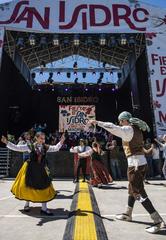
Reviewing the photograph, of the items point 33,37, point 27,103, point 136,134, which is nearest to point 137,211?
point 136,134

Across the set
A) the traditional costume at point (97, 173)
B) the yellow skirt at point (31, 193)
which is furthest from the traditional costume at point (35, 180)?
the traditional costume at point (97, 173)

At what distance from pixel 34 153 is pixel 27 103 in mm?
19737

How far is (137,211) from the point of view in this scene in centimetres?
591

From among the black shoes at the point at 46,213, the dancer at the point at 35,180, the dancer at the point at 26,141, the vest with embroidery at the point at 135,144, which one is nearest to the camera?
the vest with embroidery at the point at 135,144

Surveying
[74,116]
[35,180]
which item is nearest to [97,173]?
[35,180]

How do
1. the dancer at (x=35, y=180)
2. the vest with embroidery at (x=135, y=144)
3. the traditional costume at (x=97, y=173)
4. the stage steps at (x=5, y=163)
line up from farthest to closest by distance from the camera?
the stage steps at (x=5, y=163) < the traditional costume at (x=97, y=173) < the dancer at (x=35, y=180) < the vest with embroidery at (x=135, y=144)

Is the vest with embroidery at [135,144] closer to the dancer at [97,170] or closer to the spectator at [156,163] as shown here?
the dancer at [97,170]

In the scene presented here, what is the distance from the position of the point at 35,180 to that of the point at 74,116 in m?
18.3

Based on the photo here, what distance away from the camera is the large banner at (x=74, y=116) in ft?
77.4

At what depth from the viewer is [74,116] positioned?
24.1 meters

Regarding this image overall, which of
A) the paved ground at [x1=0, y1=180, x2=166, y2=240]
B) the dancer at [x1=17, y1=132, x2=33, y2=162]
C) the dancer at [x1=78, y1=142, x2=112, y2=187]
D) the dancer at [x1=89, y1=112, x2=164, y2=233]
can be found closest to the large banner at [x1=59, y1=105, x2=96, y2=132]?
the dancer at [x1=17, y1=132, x2=33, y2=162]

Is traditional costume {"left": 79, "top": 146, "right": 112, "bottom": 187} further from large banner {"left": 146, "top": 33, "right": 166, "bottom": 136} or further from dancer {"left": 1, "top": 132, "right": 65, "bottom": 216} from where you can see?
large banner {"left": 146, "top": 33, "right": 166, "bottom": 136}

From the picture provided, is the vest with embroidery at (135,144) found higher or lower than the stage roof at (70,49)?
lower

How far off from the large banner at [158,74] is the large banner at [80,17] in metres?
0.67
